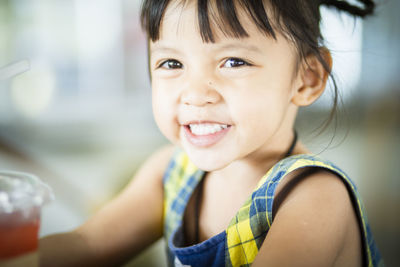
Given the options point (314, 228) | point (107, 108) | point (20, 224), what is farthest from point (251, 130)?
point (107, 108)

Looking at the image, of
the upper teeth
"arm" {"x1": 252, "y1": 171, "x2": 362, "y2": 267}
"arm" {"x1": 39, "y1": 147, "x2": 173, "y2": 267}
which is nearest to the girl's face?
the upper teeth

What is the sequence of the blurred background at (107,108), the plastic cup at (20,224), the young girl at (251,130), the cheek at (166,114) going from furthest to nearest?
1. the blurred background at (107,108)
2. the cheek at (166,114)
3. the young girl at (251,130)
4. the plastic cup at (20,224)

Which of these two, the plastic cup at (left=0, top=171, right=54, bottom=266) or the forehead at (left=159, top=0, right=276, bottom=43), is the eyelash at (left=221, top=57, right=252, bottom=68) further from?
the plastic cup at (left=0, top=171, right=54, bottom=266)

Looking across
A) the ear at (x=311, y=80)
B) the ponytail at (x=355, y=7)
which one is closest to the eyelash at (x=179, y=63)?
the ear at (x=311, y=80)

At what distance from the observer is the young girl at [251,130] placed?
1.61 feet

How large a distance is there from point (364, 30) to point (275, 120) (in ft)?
1.99

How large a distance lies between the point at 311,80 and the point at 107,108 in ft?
4.51

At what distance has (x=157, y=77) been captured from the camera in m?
0.62

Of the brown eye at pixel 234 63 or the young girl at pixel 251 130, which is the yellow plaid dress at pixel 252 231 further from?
the brown eye at pixel 234 63

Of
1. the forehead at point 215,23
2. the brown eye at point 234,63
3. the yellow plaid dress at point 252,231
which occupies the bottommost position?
the yellow plaid dress at point 252,231

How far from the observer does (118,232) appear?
718mm

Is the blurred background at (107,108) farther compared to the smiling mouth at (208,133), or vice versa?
the blurred background at (107,108)

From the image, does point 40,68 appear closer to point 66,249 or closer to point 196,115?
point 66,249

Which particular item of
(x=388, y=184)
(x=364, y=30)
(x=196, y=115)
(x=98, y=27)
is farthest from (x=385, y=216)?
(x=98, y=27)
